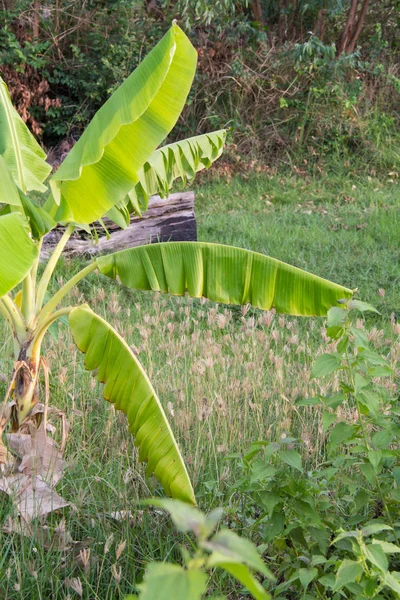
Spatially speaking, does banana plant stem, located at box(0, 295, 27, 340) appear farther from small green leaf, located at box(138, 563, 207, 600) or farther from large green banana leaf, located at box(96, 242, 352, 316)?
small green leaf, located at box(138, 563, 207, 600)

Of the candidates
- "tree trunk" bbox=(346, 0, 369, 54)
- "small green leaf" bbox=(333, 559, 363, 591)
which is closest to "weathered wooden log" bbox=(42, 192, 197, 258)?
"small green leaf" bbox=(333, 559, 363, 591)

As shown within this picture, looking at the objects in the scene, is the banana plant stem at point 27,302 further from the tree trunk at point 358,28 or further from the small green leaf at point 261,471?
the tree trunk at point 358,28

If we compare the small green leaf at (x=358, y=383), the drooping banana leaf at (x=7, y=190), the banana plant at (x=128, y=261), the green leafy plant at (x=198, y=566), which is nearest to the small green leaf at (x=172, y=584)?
the green leafy plant at (x=198, y=566)

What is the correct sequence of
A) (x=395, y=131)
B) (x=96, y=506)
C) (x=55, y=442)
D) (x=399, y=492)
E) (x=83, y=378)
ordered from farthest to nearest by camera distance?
(x=395, y=131)
(x=83, y=378)
(x=55, y=442)
(x=96, y=506)
(x=399, y=492)

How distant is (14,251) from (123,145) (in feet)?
2.40

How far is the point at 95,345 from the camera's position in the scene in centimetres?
275

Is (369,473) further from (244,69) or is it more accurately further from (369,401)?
(244,69)

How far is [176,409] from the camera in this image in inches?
140

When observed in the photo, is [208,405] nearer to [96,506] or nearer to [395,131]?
[96,506]

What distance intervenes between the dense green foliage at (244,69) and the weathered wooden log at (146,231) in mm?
4023

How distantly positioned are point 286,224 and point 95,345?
18.9 feet

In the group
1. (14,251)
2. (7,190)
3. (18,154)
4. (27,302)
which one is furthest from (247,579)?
(18,154)

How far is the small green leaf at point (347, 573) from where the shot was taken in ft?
5.19

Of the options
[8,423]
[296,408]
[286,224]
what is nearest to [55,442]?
[8,423]
